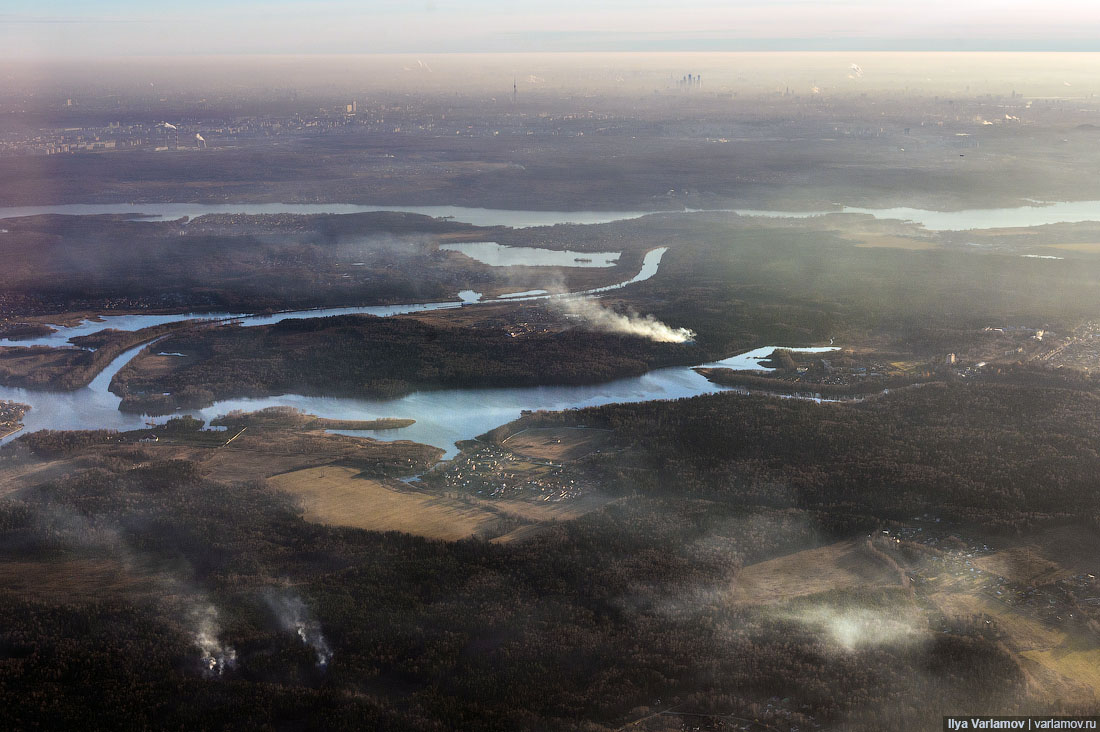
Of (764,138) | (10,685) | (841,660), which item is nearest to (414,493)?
(10,685)

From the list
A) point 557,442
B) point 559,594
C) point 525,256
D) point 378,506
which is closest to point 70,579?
point 378,506

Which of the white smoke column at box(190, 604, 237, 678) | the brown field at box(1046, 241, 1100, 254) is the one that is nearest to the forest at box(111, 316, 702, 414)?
the white smoke column at box(190, 604, 237, 678)

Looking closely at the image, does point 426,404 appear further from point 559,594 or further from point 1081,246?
point 1081,246

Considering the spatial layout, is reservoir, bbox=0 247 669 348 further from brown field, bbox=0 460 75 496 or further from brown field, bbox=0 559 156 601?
brown field, bbox=0 559 156 601

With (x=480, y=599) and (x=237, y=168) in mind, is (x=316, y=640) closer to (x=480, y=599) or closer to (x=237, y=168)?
(x=480, y=599)

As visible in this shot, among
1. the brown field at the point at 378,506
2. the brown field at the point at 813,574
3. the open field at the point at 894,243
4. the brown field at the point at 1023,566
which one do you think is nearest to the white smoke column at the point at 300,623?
the brown field at the point at 378,506
